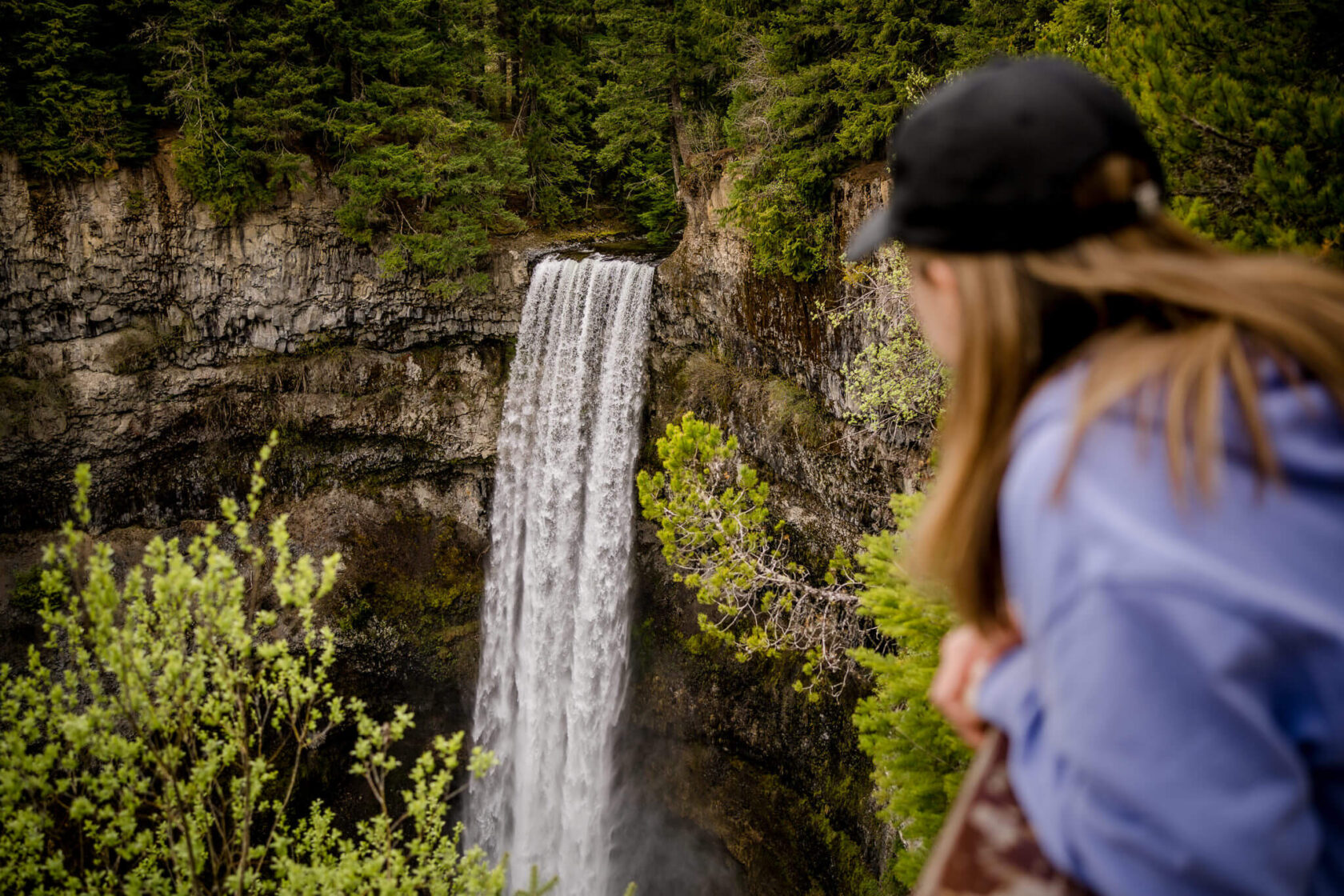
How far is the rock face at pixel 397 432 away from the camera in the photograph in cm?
1298

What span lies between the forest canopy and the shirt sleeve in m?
3.67

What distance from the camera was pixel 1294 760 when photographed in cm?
63

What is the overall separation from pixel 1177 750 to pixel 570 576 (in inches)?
593

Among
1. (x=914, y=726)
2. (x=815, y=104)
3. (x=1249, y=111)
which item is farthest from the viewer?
(x=815, y=104)

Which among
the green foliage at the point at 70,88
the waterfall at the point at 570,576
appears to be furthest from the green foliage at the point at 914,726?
the green foliage at the point at 70,88

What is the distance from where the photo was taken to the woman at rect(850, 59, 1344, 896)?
2.03 ft

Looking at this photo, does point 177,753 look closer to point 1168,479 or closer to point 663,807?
point 1168,479

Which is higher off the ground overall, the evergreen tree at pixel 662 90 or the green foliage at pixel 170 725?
the evergreen tree at pixel 662 90

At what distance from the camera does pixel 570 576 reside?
15180mm

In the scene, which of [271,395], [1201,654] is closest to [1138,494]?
[1201,654]

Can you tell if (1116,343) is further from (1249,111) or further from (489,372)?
(489,372)

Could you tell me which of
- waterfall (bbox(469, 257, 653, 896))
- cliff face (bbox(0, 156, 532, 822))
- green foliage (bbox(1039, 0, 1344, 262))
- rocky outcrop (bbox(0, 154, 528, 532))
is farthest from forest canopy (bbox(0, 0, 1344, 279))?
waterfall (bbox(469, 257, 653, 896))

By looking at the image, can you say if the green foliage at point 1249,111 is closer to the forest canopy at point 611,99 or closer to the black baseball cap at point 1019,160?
the forest canopy at point 611,99

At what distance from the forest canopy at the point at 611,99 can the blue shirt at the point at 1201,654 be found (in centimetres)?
357
